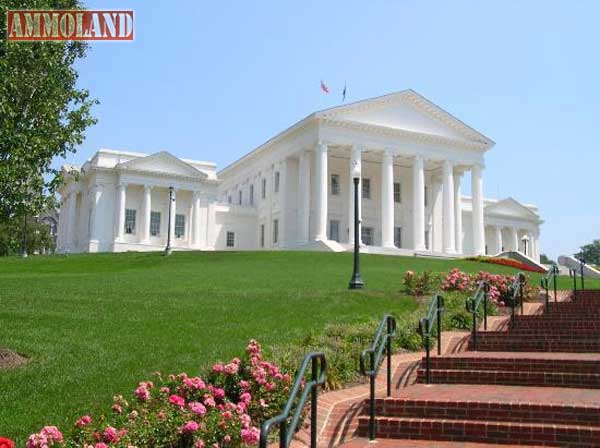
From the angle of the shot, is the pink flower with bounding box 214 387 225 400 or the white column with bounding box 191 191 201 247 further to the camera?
the white column with bounding box 191 191 201 247

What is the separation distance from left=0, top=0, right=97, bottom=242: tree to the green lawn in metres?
2.72

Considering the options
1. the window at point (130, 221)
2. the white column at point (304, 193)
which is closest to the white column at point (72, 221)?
the window at point (130, 221)

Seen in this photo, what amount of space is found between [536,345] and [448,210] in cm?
4951

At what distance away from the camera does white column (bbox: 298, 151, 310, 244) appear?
57.4m

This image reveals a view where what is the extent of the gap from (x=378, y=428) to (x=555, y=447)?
2.08 metres

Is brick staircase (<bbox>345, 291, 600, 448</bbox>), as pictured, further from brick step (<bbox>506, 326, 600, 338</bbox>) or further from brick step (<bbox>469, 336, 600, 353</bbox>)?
brick step (<bbox>506, 326, 600, 338</bbox>)

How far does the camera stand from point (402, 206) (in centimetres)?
6525

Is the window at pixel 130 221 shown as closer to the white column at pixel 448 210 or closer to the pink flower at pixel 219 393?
the white column at pixel 448 210

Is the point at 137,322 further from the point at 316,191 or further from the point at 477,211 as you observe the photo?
the point at 477,211

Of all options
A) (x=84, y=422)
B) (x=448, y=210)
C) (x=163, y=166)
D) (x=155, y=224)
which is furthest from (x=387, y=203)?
(x=84, y=422)

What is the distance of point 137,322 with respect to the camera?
551 inches

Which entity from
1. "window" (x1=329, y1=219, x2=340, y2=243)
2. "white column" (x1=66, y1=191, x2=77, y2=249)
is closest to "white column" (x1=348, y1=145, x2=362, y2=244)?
"window" (x1=329, y1=219, x2=340, y2=243)

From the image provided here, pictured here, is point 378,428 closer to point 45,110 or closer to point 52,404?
point 52,404

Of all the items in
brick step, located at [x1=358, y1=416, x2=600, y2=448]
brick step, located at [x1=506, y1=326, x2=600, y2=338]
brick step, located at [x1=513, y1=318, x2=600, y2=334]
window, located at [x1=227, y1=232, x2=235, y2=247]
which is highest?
window, located at [x1=227, y1=232, x2=235, y2=247]
